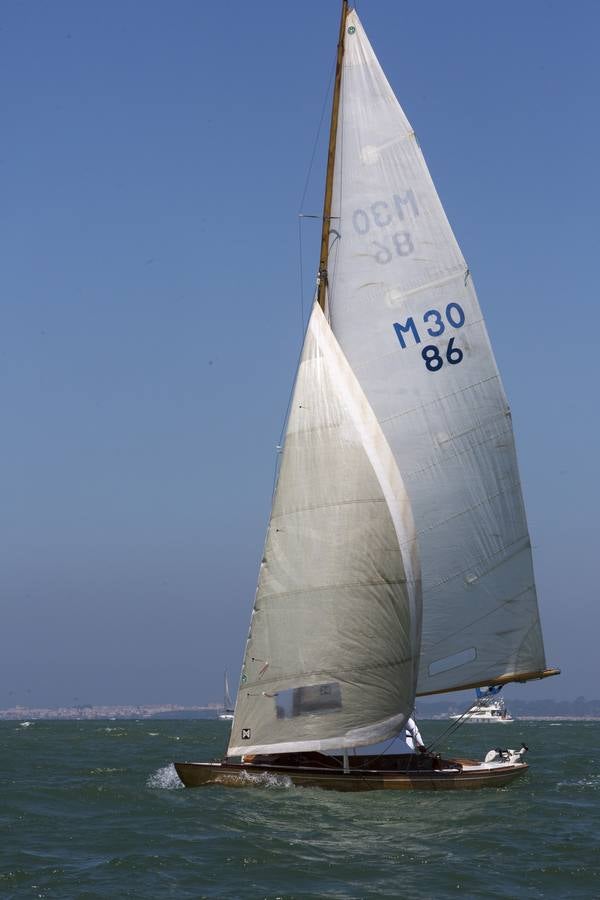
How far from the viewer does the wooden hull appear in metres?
27.1

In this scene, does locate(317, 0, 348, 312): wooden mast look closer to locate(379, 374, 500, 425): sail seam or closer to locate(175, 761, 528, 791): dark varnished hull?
locate(379, 374, 500, 425): sail seam

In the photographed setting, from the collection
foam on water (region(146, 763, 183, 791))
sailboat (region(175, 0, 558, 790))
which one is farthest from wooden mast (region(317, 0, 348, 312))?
foam on water (region(146, 763, 183, 791))

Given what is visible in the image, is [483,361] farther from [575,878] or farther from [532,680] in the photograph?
[575,878]

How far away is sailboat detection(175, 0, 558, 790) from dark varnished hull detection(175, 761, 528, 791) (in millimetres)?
45

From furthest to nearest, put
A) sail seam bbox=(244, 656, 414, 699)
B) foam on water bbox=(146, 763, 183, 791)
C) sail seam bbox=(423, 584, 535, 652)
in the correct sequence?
foam on water bbox=(146, 763, 183, 791)
sail seam bbox=(423, 584, 535, 652)
sail seam bbox=(244, 656, 414, 699)

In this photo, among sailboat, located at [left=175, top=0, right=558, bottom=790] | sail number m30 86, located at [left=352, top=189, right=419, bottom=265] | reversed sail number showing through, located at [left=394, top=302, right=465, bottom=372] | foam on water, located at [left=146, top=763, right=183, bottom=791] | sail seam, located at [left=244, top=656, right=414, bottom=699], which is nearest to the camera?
sail seam, located at [left=244, top=656, right=414, bottom=699]

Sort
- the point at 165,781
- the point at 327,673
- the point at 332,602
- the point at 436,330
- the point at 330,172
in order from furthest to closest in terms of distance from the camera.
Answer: the point at 165,781 → the point at 330,172 → the point at 436,330 → the point at 332,602 → the point at 327,673

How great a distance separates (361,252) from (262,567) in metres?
8.06

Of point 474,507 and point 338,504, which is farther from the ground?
point 474,507

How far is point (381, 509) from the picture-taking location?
1092 inches

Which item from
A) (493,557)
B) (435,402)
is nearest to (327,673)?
(493,557)

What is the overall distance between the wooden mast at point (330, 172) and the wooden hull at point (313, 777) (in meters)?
10.9

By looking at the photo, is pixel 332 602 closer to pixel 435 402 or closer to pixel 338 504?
pixel 338 504

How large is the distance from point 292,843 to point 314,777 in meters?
5.23
